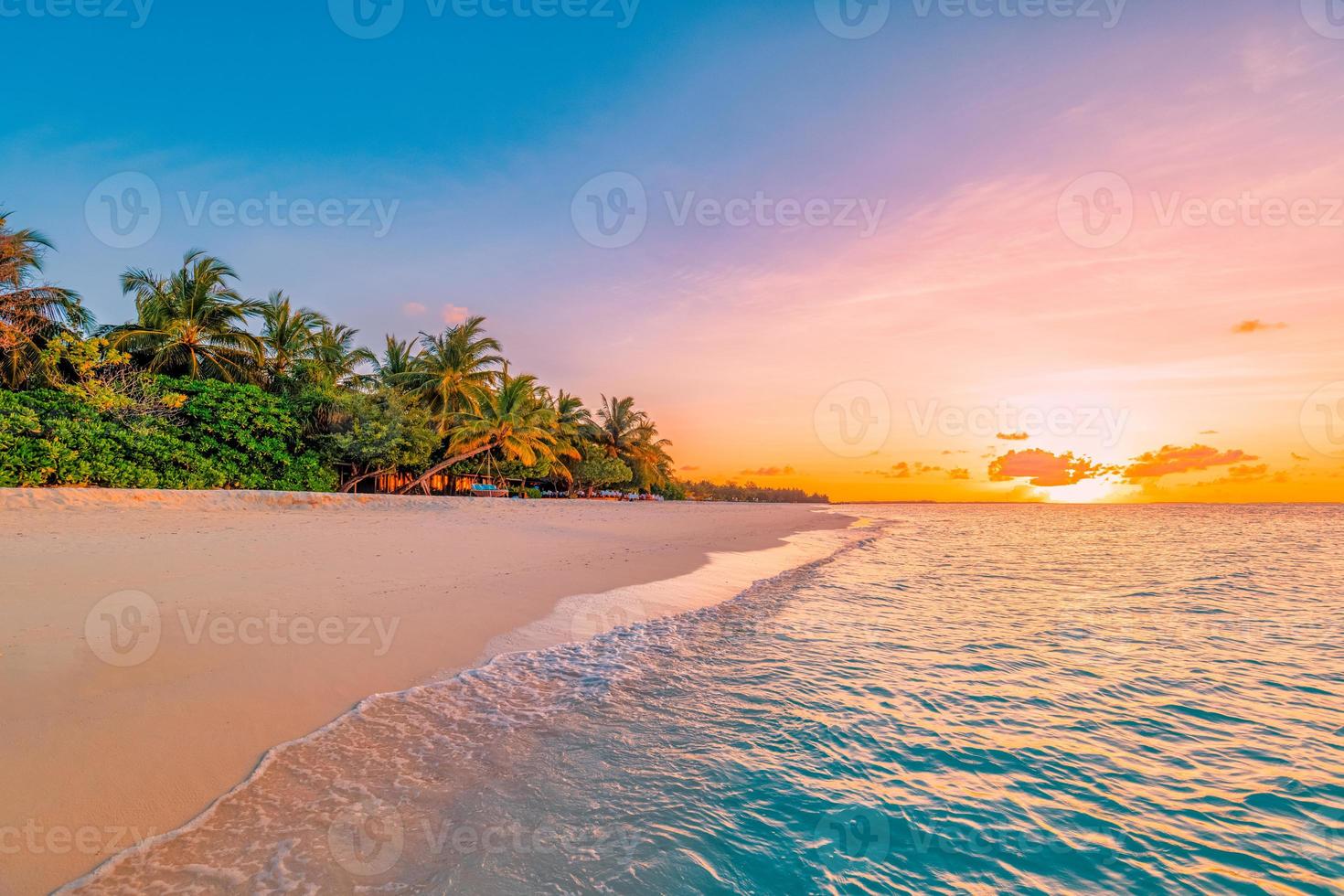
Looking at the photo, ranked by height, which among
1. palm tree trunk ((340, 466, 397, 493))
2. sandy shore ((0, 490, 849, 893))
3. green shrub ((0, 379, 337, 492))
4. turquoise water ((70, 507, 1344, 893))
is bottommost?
turquoise water ((70, 507, 1344, 893))

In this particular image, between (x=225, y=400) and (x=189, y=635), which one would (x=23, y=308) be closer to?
(x=225, y=400)

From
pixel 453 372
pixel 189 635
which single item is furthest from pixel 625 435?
pixel 189 635

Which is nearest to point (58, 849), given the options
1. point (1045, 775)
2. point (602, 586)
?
point (1045, 775)

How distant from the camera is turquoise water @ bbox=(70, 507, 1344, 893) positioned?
278cm

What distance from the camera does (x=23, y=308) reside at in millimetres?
20344

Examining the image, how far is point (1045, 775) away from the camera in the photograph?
394 cm

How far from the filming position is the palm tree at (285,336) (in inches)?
1214

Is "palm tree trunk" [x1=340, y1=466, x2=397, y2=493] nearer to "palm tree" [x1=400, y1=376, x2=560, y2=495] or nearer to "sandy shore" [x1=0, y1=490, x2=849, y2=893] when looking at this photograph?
"palm tree" [x1=400, y1=376, x2=560, y2=495]

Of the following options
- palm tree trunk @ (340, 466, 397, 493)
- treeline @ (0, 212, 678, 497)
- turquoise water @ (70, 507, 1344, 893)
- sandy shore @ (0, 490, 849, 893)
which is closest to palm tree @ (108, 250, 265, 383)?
treeline @ (0, 212, 678, 497)

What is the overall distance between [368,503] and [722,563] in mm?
14405

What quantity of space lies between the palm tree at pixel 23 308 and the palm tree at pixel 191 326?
252cm

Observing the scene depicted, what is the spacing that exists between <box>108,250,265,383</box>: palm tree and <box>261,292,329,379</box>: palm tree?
3028mm

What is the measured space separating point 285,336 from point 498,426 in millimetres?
12991

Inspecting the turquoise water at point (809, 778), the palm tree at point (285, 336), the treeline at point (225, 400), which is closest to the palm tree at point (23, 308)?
the treeline at point (225, 400)
